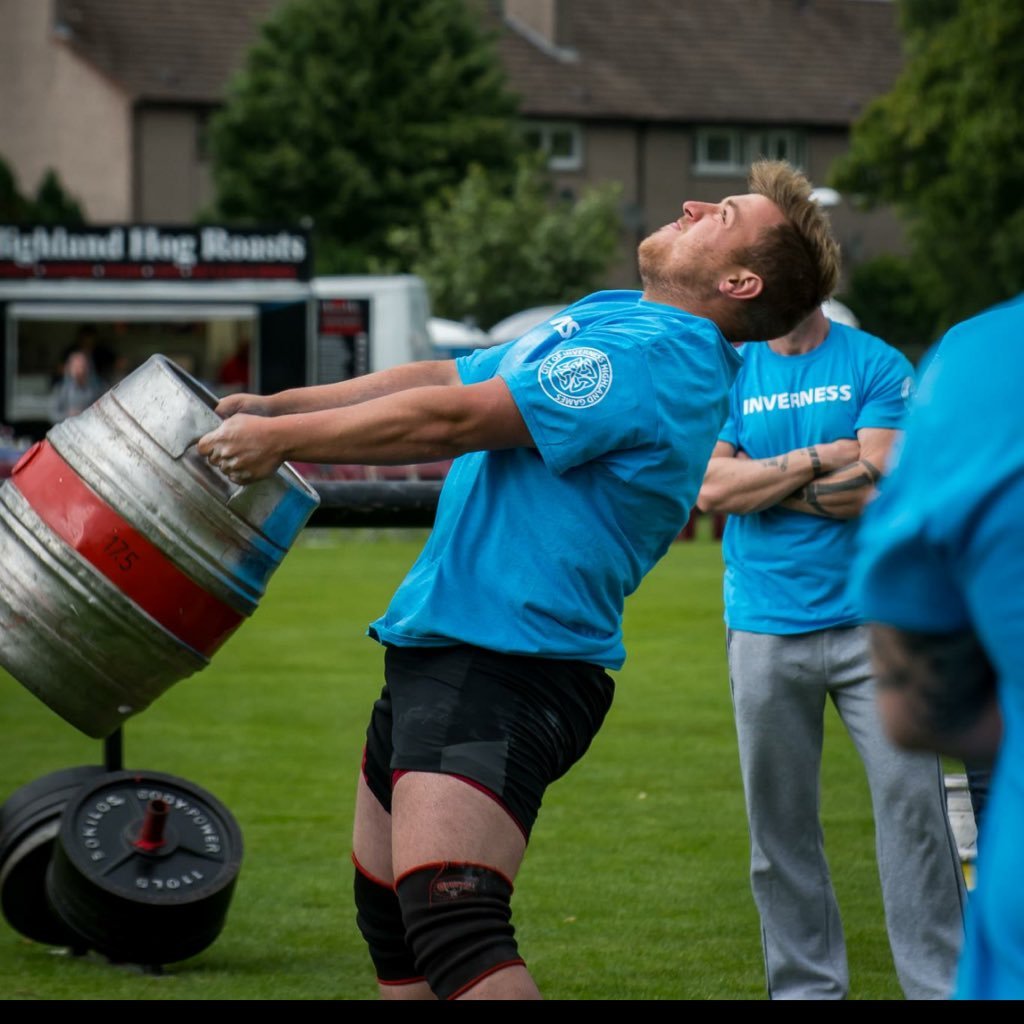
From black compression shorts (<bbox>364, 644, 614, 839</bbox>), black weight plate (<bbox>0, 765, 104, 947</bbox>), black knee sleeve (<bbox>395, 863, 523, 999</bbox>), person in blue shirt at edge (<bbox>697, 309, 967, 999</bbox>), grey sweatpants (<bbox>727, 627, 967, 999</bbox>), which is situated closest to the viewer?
black knee sleeve (<bbox>395, 863, 523, 999</bbox>)

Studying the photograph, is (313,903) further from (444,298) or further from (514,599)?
(444,298)

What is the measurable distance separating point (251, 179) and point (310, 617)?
33.5 meters

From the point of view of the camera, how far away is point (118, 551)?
354 centimetres

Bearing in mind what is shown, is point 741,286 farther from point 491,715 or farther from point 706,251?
point 491,715

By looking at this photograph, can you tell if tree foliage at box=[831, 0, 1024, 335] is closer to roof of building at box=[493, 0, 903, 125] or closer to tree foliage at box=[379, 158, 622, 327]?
tree foliage at box=[379, 158, 622, 327]

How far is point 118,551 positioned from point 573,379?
3.05ft

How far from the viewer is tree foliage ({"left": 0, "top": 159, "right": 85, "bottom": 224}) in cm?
4581

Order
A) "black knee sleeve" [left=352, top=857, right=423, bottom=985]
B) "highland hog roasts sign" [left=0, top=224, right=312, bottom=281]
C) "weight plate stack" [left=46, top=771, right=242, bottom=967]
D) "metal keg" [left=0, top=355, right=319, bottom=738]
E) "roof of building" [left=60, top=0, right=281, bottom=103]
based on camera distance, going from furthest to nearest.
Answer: "roof of building" [left=60, top=0, right=281, bottom=103], "highland hog roasts sign" [left=0, top=224, right=312, bottom=281], "weight plate stack" [left=46, top=771, right=242, bottom=967], "black knee sleeve" [left=352, top=857, right=423, bottom=985], "metal keg" [left=0, top=355, right=319, bottom=738]

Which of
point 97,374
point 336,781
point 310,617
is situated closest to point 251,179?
point 97,374

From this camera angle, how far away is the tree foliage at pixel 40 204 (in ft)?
150

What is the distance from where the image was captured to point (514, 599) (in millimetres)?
3344

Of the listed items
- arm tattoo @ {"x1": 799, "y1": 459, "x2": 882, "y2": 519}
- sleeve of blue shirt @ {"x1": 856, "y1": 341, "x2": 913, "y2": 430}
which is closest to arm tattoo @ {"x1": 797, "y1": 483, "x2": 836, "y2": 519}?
arm tattoo @ {"x1": 799, "y1": 459, "x2": 882, "y2": 519}

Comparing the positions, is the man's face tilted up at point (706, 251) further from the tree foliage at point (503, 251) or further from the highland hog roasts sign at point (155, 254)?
the tree foliage at point (503, 251)

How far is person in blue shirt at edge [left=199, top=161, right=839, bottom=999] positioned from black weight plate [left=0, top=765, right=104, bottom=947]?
84.9 inches
